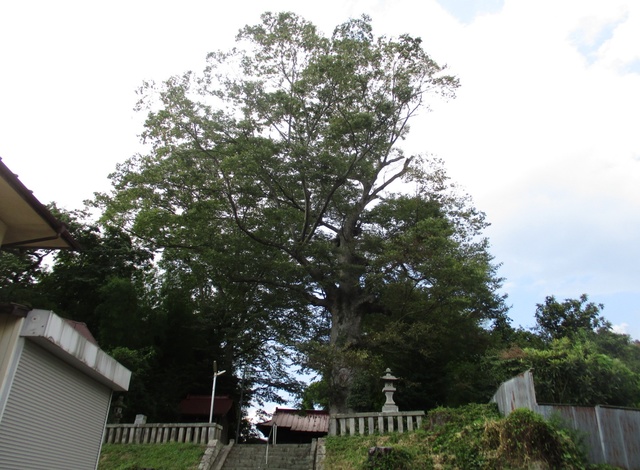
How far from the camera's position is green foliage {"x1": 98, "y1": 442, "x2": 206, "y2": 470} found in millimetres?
12523

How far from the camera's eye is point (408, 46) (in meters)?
18.1

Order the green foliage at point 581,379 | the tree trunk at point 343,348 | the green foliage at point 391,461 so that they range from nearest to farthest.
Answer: the green foliage at point 391,461 < the green foliage at point 581,379 < the tree trunk at point 343,348

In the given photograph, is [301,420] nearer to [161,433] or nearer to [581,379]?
[161,433]

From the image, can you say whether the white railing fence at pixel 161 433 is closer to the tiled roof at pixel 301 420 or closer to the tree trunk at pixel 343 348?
the tree trunk at pixel 343 348

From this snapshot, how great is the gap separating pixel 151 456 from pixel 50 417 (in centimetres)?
556

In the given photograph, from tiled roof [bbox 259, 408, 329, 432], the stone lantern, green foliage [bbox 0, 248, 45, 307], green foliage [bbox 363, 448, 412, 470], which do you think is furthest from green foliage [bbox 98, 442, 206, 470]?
tiled roof [bbox 259, 408, 329, 432]

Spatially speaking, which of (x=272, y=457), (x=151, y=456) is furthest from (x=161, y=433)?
(x=272, y=457)

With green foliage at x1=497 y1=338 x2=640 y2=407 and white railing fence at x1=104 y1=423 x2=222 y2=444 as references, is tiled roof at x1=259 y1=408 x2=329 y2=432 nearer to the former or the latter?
white railing fence at x1=104 y1=423 x2=222 y2=444

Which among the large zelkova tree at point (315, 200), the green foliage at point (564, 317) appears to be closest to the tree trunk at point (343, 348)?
the large zelkova tree at point (315, 200)

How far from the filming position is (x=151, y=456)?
13117 millimetres

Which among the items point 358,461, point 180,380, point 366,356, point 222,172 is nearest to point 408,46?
point 222,172

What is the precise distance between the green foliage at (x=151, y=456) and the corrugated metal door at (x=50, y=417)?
10.0 feet

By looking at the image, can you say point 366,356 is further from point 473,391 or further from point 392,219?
point 392,219

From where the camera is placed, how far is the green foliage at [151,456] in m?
12.5
